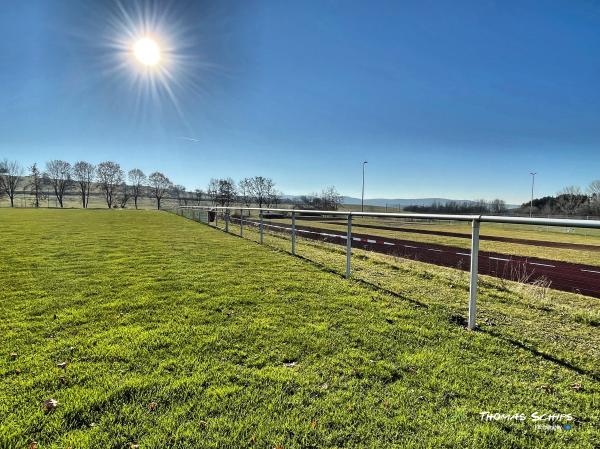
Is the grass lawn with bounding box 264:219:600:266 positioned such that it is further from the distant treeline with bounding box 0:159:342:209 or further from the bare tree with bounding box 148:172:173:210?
the bare tree with bounding box 148:172:173:210

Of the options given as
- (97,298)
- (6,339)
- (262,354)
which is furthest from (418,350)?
(97,298)

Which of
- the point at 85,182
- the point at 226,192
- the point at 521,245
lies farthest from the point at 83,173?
the point at 521,245

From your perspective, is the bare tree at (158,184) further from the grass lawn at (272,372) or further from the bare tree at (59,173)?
the grass lawn at (272,372)

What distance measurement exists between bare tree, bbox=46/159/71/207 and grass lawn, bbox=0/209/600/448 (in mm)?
100685

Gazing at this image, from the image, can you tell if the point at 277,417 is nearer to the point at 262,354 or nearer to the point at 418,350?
the point at 262,354

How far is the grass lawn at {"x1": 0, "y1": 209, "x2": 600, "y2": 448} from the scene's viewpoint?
2.14 metres

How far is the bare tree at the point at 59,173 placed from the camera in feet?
286

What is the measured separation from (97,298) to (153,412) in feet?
11.1

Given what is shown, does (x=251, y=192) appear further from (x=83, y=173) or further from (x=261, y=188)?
(x=83, y=173)

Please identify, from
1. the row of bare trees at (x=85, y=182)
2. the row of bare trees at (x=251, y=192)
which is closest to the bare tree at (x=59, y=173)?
the row of bare trees at (x=85, y=182)

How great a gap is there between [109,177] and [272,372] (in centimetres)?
10427

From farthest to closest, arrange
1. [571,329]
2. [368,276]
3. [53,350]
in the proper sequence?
[368,276]
[571,329]
[53,350]

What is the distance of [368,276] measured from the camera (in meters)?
6.96

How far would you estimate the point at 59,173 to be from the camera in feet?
290
